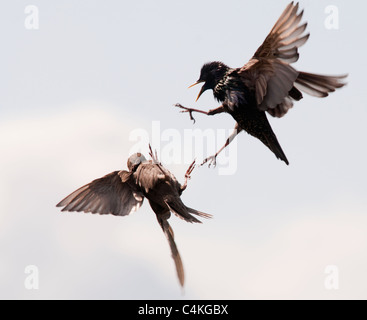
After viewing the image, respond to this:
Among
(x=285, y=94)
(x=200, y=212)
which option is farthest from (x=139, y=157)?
(x=285, y=94)

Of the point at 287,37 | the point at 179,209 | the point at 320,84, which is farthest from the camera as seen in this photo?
the point at 320,84

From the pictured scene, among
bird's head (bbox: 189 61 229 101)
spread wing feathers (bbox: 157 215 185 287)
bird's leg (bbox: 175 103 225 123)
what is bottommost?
spread wing feathers (bbox: 157 215 185 287)

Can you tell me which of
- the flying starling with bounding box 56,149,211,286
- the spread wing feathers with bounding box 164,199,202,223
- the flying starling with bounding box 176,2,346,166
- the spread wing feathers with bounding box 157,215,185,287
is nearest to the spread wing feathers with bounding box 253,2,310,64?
the flying starling with bounding box 176,2,346,166

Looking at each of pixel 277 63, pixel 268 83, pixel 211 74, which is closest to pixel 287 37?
pixel 277 63

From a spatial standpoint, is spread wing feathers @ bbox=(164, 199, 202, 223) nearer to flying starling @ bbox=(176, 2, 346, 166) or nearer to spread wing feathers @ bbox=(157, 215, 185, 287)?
spread wing feathers @ bbox=(157, 215, 185, 287)

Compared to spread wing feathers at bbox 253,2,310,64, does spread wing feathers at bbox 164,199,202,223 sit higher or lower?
lower

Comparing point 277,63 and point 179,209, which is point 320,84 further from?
point 179,209
